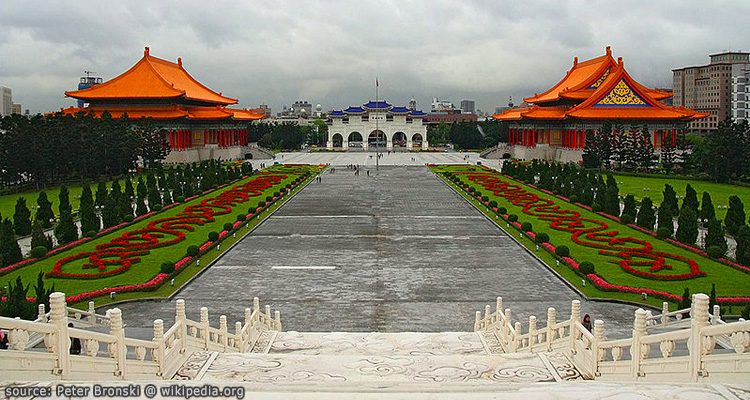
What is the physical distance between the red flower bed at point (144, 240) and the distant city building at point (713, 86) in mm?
106199

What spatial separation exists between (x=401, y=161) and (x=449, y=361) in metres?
82.2

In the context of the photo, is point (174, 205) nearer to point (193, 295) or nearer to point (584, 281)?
point (193, 295)

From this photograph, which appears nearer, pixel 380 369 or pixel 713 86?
pixel 380 369

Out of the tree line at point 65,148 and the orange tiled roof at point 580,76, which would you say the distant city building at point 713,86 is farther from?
the tree line at point 65,148

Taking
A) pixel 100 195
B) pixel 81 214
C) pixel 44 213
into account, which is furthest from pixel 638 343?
pixel 100 195

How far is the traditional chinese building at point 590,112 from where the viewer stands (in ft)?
239

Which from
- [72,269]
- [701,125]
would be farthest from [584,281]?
[701,125]

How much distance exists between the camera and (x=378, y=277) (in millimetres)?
25594

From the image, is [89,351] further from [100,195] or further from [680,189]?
[680,189]

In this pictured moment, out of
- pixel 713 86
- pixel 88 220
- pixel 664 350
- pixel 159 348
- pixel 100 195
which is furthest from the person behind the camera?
pixel 713 86

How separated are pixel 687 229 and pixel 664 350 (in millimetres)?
22335

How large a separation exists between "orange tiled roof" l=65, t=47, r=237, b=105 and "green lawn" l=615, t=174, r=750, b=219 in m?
45.9

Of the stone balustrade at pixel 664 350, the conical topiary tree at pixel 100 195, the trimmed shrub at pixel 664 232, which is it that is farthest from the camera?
the conical topiary tree at pixel 100 195

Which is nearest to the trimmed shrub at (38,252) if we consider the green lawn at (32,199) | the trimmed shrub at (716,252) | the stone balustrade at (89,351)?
the green lawn at (32,199)
